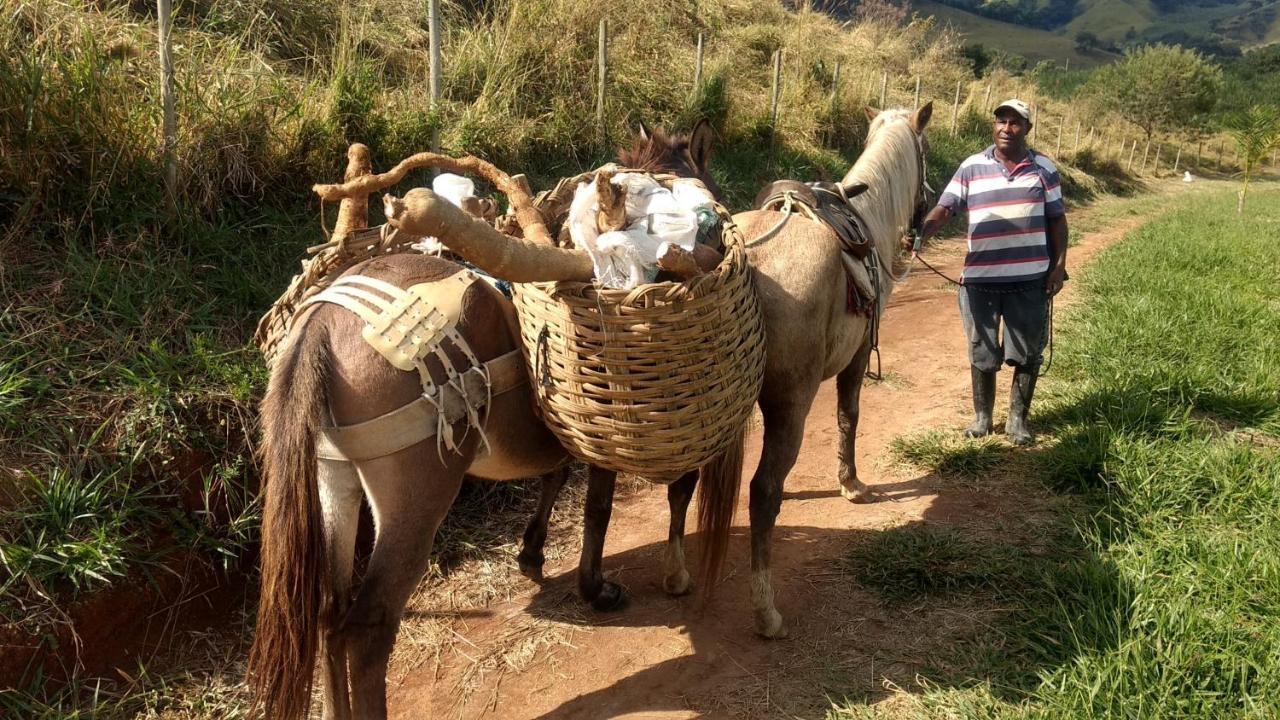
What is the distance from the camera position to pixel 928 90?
20.9 metres

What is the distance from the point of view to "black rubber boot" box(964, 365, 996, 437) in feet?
15.8

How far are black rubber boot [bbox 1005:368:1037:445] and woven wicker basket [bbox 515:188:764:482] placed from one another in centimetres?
304

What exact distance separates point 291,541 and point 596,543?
1.43 m

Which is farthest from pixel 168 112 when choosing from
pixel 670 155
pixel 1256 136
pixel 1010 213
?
pixel 1256 136

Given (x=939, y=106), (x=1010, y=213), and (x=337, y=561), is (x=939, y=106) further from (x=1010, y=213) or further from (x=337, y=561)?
(x=337, y=561)

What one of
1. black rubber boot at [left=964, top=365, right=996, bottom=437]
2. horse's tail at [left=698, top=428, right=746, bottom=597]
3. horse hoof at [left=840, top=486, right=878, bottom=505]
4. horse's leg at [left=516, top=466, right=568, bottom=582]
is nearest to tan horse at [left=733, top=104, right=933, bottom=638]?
horse's tail at [left=698, top=428, right=746, bottom=597]

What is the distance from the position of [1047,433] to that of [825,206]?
2630 millimetres

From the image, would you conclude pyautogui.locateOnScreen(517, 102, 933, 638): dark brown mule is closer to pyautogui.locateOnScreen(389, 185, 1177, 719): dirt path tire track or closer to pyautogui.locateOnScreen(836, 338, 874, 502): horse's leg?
pyautogui.locateOnScreen(389, 185, 1177, 719): dirt path tire track

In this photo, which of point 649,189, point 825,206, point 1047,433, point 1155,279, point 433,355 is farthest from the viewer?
point 1155,279

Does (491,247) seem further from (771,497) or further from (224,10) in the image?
(224,10)

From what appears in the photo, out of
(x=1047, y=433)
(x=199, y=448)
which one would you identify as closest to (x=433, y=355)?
(x=199, y=448)

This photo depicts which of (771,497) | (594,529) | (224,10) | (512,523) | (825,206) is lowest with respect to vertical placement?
(512,523)

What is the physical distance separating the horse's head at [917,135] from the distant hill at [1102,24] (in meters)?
89.7

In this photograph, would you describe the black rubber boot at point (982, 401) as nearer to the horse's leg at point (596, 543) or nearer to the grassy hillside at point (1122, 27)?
the horse's leg at point (596, 543)
